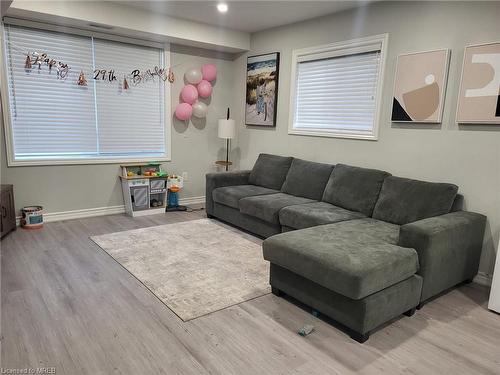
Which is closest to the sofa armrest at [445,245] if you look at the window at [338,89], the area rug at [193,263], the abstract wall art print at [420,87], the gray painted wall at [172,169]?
the abstract wall art print at [420,87]

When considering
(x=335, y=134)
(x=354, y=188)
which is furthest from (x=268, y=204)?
(x=335, y=134)

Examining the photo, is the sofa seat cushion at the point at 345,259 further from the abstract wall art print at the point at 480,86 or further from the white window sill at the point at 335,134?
the white window sill at the point at 335,134

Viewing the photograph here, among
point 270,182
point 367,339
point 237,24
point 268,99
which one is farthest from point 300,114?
point 367,339

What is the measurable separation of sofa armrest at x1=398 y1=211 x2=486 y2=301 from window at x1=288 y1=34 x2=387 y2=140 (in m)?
1.37

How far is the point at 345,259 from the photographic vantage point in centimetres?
215

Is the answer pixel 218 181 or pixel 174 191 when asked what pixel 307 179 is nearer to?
pixel 218 181

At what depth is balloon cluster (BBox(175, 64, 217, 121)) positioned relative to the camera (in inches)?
197

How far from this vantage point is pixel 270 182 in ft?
14.9

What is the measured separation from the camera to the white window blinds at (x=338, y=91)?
12.4ft

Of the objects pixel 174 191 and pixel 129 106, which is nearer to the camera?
pixel 129 106

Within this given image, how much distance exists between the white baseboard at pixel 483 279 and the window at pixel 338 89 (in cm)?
162

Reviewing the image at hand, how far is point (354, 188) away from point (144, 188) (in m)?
2.69

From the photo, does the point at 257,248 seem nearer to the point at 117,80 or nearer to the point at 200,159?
the point at 200,159

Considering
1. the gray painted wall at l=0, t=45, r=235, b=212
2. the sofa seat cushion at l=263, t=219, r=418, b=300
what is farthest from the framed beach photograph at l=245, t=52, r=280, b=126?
the sofa seat cushion at l=263, t=219, r=418, b=300
